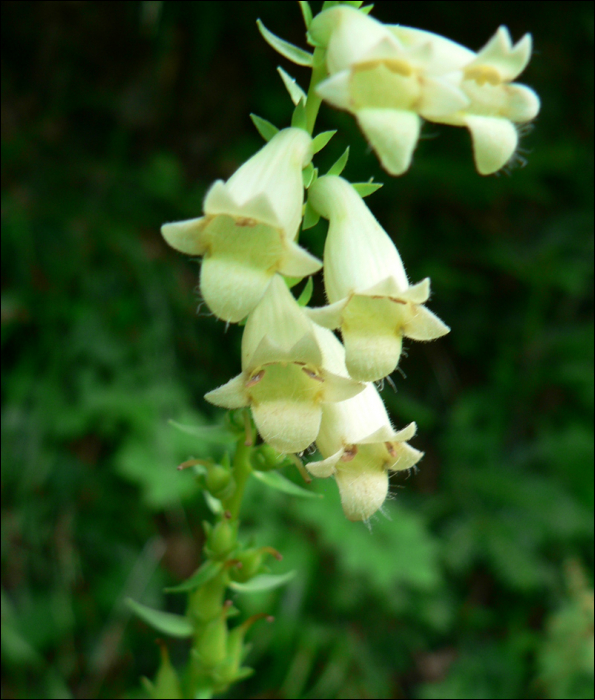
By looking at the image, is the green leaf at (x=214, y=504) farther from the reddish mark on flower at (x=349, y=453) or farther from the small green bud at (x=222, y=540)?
the reddish mark on flower at (x=349, y=453)

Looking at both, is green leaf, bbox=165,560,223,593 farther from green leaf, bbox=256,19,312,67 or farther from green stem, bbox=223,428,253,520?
green leaf, bbox=256,19,312,67

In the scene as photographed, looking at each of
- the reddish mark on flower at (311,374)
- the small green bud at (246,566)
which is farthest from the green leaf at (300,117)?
the small green bud at (246,566)

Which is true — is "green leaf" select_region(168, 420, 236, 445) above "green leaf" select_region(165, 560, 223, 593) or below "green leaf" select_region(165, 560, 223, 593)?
above

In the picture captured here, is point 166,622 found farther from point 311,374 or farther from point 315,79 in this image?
point 315,79

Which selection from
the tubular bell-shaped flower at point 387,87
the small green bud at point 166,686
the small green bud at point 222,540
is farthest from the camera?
the small green bud at point 166,686

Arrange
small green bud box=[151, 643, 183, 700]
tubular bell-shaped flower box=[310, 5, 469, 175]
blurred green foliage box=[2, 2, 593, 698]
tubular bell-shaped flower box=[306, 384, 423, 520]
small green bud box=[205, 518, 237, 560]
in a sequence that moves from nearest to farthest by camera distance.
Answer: tubular bell-shaped flower box=[310, 5, 469, 175] → tubular bell-shaped flower box=[306, 384, 423, 520] → small green bud box=[205, 518, 237, 560] → small green bud box=[151, 643, 183, 700] → blurred green foliage box=[2, 2, 593, 698]

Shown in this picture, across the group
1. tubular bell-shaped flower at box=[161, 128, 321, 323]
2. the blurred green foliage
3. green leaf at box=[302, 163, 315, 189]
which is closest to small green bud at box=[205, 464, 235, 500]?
tubular bell-shaped flower at box=[161, 128, 321, 323]

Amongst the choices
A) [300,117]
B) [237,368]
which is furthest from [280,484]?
[237,368]
